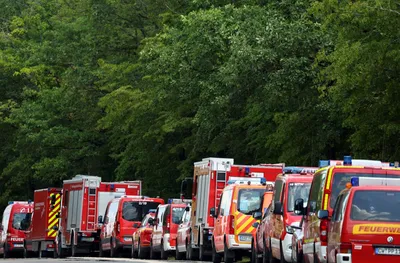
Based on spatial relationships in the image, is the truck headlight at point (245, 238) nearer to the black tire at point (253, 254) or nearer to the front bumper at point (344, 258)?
the black tire at point (253, 254)

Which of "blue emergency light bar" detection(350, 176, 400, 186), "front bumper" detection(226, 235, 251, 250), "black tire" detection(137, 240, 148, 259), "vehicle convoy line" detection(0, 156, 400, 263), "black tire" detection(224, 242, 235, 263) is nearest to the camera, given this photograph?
"vehicle convoy line" detection(0, 156, 400, 263)

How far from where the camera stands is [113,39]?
206 feet

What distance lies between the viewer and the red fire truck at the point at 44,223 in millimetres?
47688

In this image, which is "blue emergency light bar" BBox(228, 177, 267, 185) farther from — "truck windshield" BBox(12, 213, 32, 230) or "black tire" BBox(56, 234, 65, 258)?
"truck windshield" BBox(12, 213, 32, 230)

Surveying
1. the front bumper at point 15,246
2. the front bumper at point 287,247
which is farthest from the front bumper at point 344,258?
Result: the front bumper at point 15,246

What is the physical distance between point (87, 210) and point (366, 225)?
27.5 m

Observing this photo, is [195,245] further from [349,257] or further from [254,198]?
[349,257]

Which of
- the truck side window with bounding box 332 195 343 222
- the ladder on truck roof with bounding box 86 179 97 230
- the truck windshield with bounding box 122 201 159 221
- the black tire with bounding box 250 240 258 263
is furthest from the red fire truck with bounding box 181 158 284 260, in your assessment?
the truck side window with bounding box 332 195 343 222

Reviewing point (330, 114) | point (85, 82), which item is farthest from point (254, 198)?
point (85, 82)

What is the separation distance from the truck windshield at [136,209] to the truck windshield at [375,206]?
23.1 metres

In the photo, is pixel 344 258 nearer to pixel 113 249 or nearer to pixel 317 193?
pixel 317 193

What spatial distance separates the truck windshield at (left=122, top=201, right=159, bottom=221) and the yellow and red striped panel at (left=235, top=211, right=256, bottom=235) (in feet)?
40.4

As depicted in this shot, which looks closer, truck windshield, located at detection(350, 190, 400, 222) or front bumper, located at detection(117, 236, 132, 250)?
truck windshield, located at detection(350, 190, 400, 222)

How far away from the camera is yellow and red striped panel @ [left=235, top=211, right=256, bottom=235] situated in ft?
91.7
